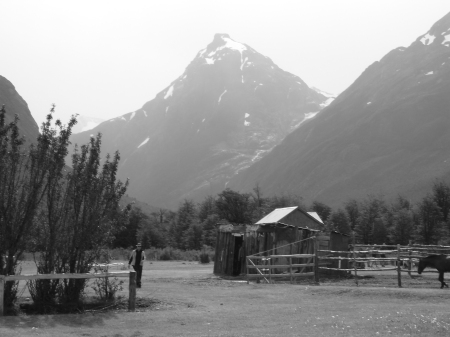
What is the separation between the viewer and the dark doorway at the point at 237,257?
33.2m

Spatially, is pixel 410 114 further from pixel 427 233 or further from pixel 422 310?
pixel 422 310

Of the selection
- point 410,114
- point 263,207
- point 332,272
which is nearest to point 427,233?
point 263,207

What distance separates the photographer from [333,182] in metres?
172

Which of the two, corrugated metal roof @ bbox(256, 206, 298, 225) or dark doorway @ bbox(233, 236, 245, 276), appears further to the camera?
dark doorway @ bbox(233, 236, 245, 276)

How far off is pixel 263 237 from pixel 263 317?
16.7 m

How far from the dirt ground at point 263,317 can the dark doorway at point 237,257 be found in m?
12.8

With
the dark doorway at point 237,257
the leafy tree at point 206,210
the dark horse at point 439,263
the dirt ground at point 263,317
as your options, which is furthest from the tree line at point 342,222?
the dirt ground at point 263,317

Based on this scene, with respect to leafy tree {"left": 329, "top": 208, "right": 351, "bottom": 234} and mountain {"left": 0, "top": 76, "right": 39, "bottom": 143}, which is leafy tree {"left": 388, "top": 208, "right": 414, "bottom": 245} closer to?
leafy tree {"left": 329, "top": 208, "right": 351, "bottom": 234}

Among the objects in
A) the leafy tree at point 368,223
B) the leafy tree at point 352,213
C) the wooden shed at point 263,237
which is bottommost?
the wooden shed at point 263,237

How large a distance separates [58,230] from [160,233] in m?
77.3

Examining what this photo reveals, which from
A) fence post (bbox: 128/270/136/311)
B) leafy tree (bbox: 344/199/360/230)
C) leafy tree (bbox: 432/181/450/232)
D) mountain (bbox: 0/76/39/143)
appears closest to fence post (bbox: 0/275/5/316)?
fence post (bbox: 128/270/136/311)

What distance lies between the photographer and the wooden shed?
30.9m

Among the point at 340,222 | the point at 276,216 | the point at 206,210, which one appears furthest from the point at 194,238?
the point at 276,216

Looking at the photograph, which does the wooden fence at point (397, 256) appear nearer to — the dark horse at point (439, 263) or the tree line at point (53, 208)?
the dark horse at point (439, 263)
